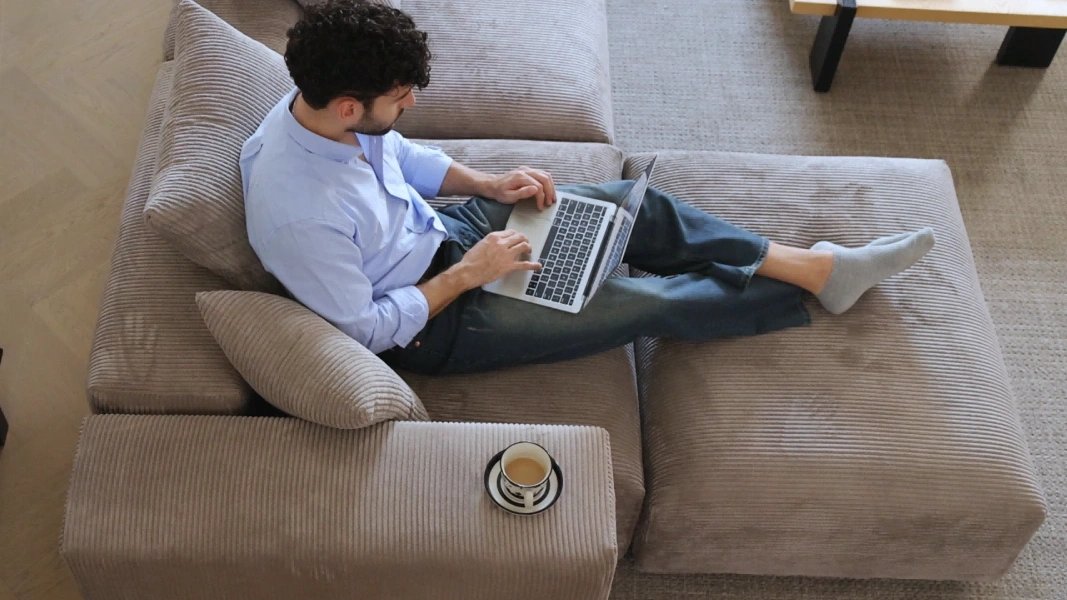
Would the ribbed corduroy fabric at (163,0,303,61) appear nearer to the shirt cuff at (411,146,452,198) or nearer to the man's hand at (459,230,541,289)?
the shirt cuff at (411,146,452,198)

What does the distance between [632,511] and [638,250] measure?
1.69 feet

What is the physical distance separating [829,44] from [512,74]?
1.03m

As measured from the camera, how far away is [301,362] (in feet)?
4.45

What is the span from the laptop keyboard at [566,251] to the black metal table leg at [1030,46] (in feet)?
5.63

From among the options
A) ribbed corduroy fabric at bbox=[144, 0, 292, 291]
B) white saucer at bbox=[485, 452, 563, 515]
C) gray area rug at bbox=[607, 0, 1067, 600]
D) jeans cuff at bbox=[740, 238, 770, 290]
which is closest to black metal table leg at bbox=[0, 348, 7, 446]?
ribbed corduroy fabric at bbox=[144, 0, 292, 291]

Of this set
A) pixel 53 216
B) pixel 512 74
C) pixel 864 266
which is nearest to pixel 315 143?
pixel 512 74

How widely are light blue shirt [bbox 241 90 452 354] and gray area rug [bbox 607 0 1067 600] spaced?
1201mm

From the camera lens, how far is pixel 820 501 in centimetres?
156

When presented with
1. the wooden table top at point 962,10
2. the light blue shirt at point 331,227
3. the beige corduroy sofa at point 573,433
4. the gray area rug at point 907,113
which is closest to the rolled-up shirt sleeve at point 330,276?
the light blue shirt at point 331,227

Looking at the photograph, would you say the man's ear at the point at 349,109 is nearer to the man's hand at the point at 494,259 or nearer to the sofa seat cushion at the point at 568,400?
the man's hand at the point at 494,259

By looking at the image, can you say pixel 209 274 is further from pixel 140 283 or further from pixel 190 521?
pixel 190 521

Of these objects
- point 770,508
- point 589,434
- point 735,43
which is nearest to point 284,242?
point 589,434

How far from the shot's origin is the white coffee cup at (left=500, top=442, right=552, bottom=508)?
4.31 feet

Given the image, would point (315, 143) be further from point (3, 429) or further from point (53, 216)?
point (53, 216)
